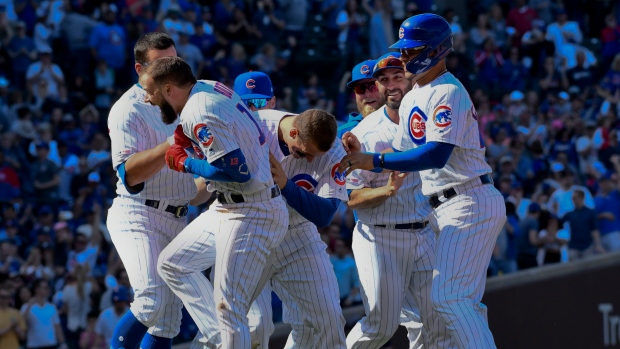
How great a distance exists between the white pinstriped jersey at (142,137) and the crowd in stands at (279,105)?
Answer: 362 cm

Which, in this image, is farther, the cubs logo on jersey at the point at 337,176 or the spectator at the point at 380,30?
the spectator at the point at 380,30

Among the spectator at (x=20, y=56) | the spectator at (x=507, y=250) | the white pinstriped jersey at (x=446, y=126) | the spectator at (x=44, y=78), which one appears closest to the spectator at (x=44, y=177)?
the spectator at (x=44, y=78)

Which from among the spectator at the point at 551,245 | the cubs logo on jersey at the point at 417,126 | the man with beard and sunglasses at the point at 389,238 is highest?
the cubs logo on jersey at the point at 417,126

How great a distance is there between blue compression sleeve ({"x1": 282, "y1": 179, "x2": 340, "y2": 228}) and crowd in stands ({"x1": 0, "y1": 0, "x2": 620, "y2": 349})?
3.91 m

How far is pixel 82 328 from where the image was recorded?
10.7 m

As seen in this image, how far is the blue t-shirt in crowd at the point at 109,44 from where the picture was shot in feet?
46.3

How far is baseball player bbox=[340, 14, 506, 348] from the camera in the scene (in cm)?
573

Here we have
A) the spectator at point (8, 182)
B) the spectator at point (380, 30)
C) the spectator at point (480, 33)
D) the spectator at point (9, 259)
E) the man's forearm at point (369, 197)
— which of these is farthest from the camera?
the spectator at point (480, 33)

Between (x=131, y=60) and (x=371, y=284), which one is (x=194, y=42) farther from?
(x=371, y=284)

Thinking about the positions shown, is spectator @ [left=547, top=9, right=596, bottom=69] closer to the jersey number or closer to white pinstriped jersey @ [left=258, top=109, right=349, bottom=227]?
white pinstriped jersey @ [left=258, top=109, right=349, bottom=227]

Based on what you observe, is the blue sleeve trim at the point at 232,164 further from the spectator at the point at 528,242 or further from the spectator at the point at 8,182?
the spectator at the point at 528,242

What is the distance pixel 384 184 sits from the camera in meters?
6.68

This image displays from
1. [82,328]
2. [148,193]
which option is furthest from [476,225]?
[82,328]

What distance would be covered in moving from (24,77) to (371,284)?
8.61 meters
